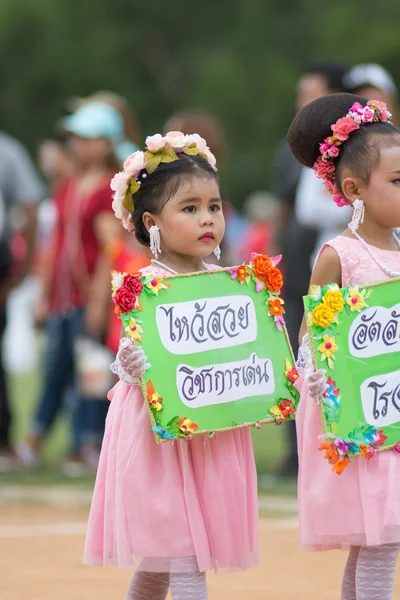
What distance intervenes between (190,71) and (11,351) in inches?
1067

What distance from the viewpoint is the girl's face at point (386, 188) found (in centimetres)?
499

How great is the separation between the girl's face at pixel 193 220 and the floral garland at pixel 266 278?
0.46ft

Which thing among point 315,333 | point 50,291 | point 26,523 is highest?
point 50,291

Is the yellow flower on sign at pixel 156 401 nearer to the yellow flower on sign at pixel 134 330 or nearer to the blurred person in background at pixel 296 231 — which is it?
the yellow flower on sign at pixel 134 330

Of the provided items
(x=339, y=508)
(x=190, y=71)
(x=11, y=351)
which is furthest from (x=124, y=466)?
(x=190, y=71)

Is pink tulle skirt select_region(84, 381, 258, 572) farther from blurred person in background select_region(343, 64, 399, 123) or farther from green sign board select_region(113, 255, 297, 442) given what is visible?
blurred person in background select_region(343, 64, 399, 123)

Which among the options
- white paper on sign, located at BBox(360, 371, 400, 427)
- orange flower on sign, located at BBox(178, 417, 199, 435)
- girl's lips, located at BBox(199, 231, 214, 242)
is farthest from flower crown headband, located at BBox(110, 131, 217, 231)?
white paper on sign, located at BBox(360, 371, 400, 427)

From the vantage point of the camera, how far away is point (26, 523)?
26.0 feet

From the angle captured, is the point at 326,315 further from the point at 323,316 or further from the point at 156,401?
the point at 156,401

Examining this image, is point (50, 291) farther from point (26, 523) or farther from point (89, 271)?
point (26, 523)

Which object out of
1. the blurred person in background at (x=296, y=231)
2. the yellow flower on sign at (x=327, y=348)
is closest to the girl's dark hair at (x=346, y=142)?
the yellow flower on sign at (x=327, y=348)

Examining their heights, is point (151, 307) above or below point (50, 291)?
below

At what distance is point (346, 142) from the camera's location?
5.13m

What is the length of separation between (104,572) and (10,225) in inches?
166
